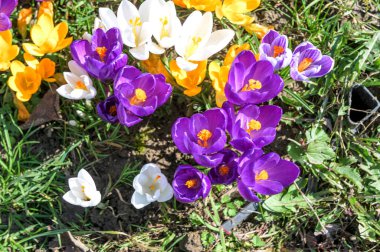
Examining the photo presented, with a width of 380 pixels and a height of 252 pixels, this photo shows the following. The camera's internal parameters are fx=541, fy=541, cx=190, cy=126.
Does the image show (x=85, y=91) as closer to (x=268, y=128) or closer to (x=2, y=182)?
(x=2, y=182)

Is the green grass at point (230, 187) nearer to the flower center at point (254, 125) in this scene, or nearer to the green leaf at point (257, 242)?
the green leaf at point (257, 242)

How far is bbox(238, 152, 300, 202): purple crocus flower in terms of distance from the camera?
221 centimetres

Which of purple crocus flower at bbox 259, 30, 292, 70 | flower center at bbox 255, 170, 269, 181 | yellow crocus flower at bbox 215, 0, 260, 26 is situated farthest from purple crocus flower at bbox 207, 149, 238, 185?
yellow crocus flower at bbox 215, 0, 260, 26

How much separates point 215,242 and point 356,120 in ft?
3.09

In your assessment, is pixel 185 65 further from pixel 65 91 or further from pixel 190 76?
pixel 65 91

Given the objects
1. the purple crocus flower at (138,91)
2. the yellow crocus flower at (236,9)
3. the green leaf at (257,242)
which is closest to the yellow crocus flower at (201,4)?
the yellow crocus flower at (236,9)

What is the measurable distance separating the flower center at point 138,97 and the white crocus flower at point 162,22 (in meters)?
0.20

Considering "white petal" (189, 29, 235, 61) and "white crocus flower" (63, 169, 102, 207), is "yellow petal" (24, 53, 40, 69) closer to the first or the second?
"white crocus flower" (63, 169, 102, 207)

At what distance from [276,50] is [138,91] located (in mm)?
644

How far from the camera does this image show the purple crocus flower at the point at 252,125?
7.32 ft

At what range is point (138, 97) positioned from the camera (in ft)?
7.63

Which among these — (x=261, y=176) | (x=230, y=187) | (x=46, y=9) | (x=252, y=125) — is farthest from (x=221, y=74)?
(x=46, y=9)

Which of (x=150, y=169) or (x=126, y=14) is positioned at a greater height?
(x=126, y=14)

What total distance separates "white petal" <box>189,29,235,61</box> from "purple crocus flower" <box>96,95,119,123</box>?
39cm
